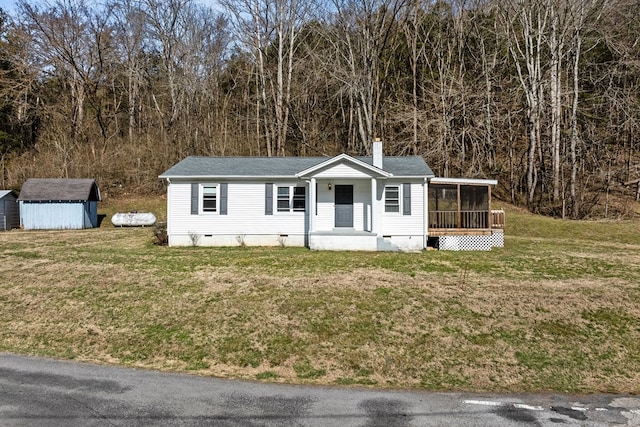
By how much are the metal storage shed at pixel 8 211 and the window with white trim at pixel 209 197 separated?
590 inches

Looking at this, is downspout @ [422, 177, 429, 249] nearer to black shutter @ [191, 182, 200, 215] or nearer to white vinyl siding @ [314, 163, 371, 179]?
white vinyl siding @ [314, 163, 371, 179]

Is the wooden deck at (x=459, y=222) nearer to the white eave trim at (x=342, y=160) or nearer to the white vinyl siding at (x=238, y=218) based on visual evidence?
the white eave trim at (x=342, y=160)

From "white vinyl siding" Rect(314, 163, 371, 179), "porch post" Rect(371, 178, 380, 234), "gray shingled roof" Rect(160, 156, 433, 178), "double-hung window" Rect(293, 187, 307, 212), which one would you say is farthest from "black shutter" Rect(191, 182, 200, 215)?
"porch post" Rect(371, 178, 380, 234)

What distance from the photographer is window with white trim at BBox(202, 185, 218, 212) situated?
18219mm

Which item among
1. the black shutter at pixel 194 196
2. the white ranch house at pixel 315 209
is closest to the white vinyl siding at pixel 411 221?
the white ranch house at pixel 315 209

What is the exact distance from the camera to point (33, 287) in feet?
39.4

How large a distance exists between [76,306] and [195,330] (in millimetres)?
3432

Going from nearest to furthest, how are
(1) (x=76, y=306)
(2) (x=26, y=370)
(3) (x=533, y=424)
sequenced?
1. (3) (x=533, y=424)
2. (2) (x=26, y=370)
3. (1) (x=76, y=306)

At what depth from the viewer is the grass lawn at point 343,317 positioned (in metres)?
7.90

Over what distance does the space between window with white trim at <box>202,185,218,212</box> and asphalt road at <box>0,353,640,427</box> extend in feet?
36.7

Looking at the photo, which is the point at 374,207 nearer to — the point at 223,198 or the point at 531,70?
the point at 223,198

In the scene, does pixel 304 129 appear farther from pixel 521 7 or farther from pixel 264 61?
pixel 521 7

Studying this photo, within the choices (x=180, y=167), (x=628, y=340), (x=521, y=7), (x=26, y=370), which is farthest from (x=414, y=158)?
(x=521, y=7)

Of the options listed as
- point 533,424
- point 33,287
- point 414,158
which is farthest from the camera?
point 414,158
